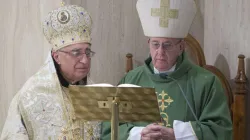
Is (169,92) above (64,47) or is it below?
below

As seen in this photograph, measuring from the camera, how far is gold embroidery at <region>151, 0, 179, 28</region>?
14.9ft

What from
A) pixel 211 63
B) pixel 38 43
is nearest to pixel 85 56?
pixel 38 43

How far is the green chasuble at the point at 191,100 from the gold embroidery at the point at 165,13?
1.00 feet

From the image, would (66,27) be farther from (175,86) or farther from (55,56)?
(175,86)

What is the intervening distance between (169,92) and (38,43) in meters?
1.28

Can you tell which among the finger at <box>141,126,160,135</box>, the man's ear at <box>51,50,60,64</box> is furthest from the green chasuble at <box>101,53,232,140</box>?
the man's ear at <box>51,50,60,64</box>

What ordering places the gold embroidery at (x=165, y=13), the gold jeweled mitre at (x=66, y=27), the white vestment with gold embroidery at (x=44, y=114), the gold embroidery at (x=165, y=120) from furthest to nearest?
the gold embroidery at (x=165, y=13) → the gold embroidery at (x=165, y=120) → the gold jeweled mitre at (x=66, y=27) → the white vestment with gold embroidery at (x=44, y=114)

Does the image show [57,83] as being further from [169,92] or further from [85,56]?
[169,92]

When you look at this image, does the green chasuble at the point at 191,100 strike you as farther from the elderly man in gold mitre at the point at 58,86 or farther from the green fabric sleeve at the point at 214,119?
the elderly man in gold mitre at the point at 58,86

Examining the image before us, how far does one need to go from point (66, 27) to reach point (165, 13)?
83cm

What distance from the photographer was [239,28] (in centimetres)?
562

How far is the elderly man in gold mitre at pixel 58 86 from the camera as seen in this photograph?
4.07m

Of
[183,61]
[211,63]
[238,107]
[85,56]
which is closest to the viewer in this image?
[85,56]

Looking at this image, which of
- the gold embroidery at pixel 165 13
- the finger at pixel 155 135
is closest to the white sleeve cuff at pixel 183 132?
the finger at pixel 155 135
